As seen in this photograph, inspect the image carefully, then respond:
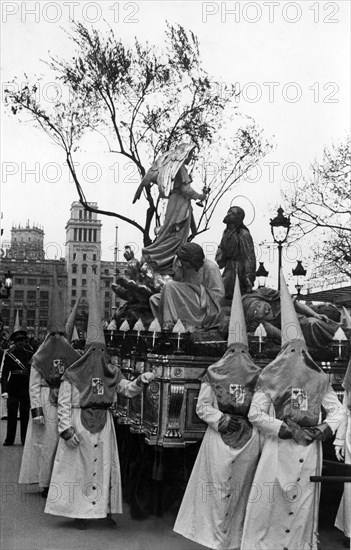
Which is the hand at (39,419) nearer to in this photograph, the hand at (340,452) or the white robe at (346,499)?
the white robe at (346,499)

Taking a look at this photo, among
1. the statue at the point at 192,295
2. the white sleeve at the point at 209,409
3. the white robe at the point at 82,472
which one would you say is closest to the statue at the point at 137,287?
the statue at the point at 192,295

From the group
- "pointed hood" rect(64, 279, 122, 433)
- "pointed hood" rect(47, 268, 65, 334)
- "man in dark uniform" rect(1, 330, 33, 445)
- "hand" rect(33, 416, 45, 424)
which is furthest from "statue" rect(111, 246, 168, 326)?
"man in dark uniform" rect(1, 330, 33, 445)

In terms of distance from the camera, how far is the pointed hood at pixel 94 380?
7.78m

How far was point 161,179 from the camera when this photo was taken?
11.5m

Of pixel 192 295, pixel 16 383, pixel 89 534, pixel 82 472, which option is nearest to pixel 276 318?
pixel 192 295

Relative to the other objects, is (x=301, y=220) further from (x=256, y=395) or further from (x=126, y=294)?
(x=256, y=395)

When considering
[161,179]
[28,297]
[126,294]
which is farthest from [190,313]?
[28,297]

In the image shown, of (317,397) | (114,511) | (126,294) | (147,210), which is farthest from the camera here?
(147,210)

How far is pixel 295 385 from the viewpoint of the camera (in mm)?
6496

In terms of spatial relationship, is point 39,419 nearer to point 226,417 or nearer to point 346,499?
point 226,417

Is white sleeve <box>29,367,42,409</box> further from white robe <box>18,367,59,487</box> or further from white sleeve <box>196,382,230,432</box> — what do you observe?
white sleeve <box>196,382,230,432</box>

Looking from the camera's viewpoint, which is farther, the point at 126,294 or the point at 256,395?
the point at 126,294

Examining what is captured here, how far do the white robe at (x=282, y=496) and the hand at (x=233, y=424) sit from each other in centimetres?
30

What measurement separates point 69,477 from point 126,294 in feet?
12.5
